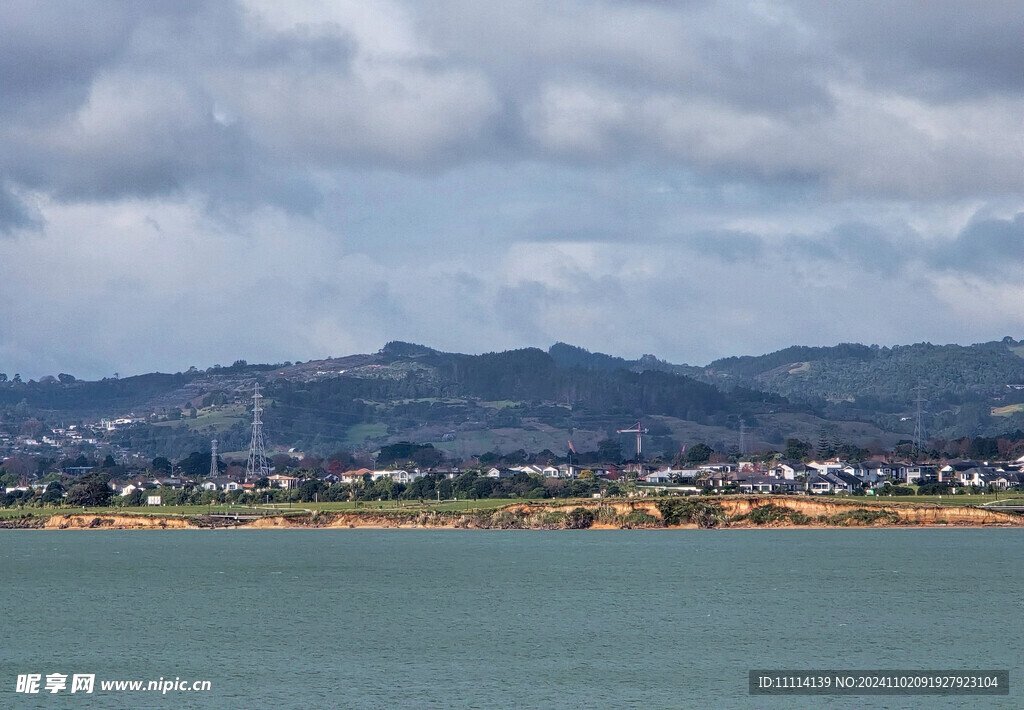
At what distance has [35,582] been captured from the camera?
102m

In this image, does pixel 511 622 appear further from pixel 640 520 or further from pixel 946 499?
pixel 946 499

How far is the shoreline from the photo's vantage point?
14825cm

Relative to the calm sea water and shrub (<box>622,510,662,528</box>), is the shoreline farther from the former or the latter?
the calm sea water

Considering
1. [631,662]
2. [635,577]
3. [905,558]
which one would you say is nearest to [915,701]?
[631,662]

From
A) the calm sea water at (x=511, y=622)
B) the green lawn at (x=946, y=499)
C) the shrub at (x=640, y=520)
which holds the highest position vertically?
the green lawn at (x=946, y=499)

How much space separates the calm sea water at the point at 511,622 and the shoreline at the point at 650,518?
20030mm

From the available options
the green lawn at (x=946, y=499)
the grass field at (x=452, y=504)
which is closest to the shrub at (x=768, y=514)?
the grass field at (x=452, y=504)

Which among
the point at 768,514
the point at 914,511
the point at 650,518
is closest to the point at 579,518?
the point at 650,518

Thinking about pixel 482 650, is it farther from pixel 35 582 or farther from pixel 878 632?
pixel 35 582

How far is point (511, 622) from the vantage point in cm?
7112

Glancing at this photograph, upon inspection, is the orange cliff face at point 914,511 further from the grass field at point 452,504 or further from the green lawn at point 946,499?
the green lawn at point 946,499

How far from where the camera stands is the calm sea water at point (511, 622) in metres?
50.8

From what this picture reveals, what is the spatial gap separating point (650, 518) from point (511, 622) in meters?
88.1

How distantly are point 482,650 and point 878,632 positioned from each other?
2035 cm
